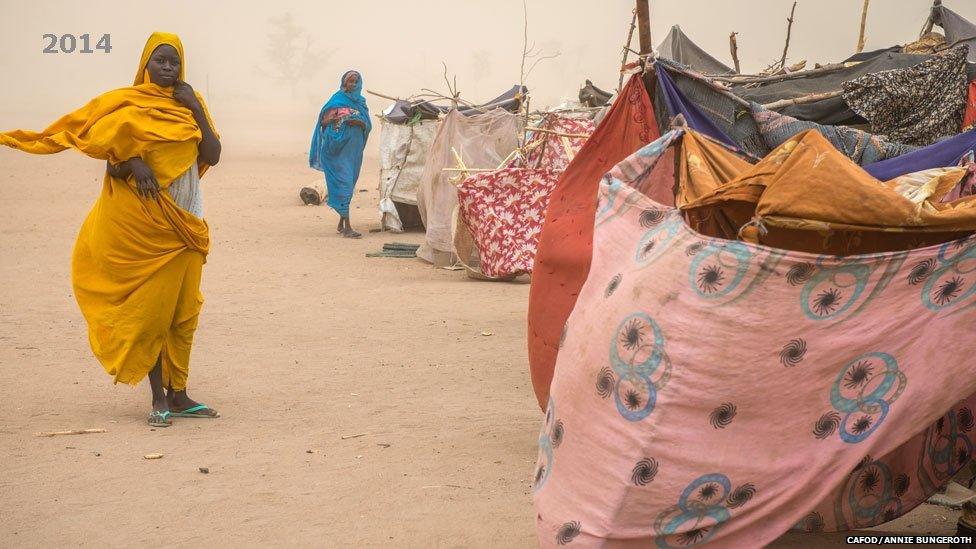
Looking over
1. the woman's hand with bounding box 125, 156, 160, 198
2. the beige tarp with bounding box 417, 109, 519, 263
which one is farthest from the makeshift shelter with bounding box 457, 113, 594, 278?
the woman's hand with bounding box 125, 156, 160, 198

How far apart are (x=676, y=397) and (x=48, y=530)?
2.46m

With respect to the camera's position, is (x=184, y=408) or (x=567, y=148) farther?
(x=567, y=148)

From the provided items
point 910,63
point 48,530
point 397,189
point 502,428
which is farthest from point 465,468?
point 397,189

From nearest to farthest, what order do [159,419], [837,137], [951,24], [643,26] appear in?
[643,26], [837,137], [159,419], [951,24]

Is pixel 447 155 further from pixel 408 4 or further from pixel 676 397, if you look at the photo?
pixel 408 4

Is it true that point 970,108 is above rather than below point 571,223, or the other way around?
above

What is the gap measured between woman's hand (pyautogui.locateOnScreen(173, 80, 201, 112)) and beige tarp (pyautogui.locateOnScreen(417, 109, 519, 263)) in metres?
5.89

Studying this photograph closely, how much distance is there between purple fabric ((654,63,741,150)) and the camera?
14.8ft

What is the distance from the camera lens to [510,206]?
9.97 metres

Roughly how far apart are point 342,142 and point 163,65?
8789 millimetres

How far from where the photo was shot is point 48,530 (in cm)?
398

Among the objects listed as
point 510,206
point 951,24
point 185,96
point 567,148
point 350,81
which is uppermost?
point 951,24

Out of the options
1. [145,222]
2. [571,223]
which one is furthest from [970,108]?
[145,222]

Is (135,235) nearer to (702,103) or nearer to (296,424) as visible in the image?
(296,424)
